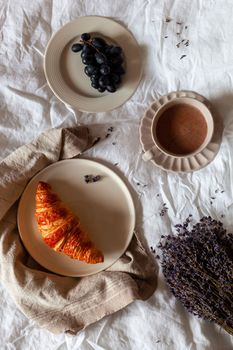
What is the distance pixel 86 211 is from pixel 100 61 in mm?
343

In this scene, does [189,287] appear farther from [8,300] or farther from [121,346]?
[8,300]

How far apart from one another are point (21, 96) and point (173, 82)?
35 cm

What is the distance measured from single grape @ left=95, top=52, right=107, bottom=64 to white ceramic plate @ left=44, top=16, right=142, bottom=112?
0.06 m

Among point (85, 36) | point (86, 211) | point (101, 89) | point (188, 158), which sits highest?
point (85, 36)

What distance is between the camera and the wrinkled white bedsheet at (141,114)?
1.13 meters

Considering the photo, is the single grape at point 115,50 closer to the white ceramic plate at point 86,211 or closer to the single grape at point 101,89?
the single grape at point 101,89

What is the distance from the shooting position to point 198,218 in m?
1.13

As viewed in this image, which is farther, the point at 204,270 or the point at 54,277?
the point at 54,277

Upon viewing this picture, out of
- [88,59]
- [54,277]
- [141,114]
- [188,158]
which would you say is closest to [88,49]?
[88,59]

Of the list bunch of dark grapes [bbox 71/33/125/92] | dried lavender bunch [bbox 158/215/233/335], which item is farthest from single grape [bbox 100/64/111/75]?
dried lavender bunch [bbox 158/215/233/335]

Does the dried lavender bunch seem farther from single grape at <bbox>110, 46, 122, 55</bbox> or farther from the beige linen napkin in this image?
single grape at <bbox>110, 46, 122, 55</bbox>

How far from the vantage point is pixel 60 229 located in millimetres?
1081

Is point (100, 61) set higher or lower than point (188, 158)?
higher

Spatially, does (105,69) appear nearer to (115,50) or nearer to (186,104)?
(115,50)
